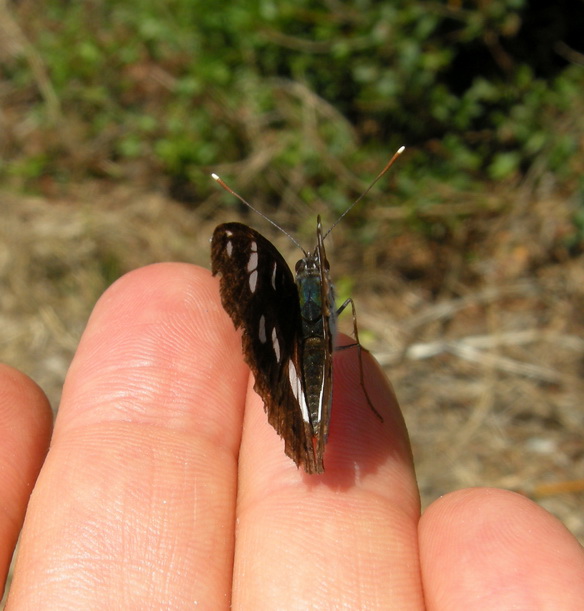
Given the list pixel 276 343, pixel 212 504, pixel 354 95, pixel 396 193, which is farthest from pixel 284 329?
pixel 354 95

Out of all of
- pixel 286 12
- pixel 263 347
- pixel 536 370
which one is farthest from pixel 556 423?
pixel 286 12

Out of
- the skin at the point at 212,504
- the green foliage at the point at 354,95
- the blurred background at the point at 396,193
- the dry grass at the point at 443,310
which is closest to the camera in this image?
the skin at the point at 212,504

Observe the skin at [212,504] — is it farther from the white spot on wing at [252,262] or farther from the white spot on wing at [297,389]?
the white spot on wing at [252,262]

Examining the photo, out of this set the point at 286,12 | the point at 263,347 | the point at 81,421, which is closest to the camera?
the point at 263,347

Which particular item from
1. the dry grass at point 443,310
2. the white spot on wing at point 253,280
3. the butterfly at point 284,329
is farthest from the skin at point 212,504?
the dry grass at point 443,310

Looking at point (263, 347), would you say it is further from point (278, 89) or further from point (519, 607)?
point (278, 89)

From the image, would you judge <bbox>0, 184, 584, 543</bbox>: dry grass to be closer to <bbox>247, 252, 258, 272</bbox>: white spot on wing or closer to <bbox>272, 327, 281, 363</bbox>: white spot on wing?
<bbox>272, 327, 281, 363</bbox>: white spot on wing
